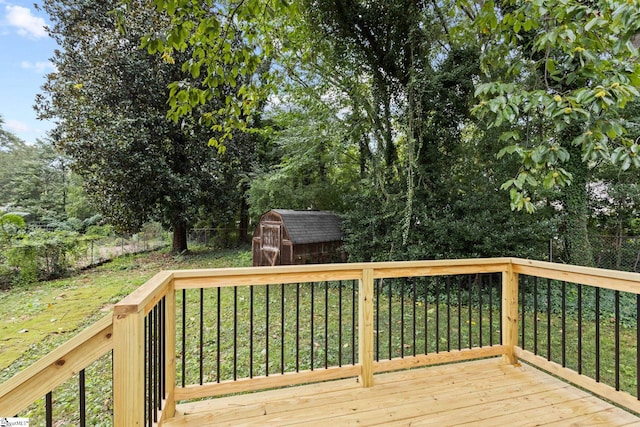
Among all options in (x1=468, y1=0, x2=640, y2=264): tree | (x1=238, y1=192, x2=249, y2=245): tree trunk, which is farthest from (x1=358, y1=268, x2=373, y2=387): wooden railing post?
(x1=238, y1=192, x2=249, y2=245): tree trunk

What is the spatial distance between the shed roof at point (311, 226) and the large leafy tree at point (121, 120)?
12.7ft

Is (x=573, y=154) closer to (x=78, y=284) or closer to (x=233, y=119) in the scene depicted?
(x=233, y=119)

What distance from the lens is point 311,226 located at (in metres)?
6.95

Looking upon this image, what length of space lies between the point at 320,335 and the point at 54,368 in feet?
11.4

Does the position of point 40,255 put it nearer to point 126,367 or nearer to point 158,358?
point 158,358

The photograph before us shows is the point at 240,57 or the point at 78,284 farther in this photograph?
the point at 78,284

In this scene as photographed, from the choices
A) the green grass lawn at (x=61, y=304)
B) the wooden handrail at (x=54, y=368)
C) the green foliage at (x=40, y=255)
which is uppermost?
the wooden handrail at (x=54, y=368)

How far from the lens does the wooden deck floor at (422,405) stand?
6.09 ft

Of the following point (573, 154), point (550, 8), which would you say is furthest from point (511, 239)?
point (550, 8)

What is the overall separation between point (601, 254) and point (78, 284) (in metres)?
10.8

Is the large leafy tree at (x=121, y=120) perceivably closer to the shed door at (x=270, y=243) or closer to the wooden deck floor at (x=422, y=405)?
the shed door at (x=270, y=243)

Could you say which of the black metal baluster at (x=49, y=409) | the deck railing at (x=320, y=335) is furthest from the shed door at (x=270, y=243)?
the black metal baluster at (x=49, y=409)

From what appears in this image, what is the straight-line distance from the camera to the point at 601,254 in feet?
20.5

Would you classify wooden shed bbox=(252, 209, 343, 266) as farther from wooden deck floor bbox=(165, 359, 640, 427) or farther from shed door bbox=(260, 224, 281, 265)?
wooden deck floor bbox=(165, 359, 640, 427)
